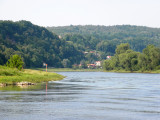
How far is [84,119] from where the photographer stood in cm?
2933

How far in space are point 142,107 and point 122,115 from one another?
5.91 meters

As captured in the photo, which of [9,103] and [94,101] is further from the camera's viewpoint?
[94,101]

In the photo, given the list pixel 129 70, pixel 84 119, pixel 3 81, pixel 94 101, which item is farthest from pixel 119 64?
pixel 84 119

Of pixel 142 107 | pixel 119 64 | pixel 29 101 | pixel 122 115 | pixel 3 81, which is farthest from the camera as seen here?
pixel 119 64

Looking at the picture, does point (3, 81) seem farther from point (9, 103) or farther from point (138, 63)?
point (138, 63)

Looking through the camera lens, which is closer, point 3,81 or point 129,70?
point 3,81

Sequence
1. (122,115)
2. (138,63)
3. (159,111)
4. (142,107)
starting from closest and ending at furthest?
(122,115), (159,111), (142,107), (138,63)

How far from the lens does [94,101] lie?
1633 inches

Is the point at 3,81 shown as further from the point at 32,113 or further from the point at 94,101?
the point at 32,113

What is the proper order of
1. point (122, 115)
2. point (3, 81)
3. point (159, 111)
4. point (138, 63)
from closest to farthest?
point (122, 115) → point (159, 111) → point (3, 81) → point (138, 63)

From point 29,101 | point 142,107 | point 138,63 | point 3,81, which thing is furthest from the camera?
point 138,63

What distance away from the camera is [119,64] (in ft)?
653

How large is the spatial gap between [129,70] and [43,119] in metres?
164

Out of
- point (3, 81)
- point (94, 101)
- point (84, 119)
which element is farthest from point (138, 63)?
point (84, 119)
